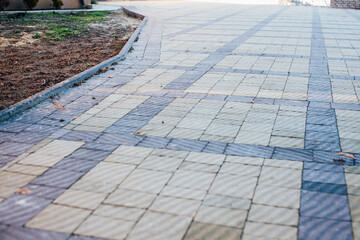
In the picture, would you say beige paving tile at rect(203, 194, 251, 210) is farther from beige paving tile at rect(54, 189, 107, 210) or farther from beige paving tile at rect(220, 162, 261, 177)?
beige paving tile at rect(54, 189, 107, 210)

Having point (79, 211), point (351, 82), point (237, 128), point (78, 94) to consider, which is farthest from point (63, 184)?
point (351, 82)

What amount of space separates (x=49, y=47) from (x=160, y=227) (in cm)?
799

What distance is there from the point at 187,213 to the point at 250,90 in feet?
11.5

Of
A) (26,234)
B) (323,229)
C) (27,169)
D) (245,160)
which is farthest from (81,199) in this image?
(323,229)

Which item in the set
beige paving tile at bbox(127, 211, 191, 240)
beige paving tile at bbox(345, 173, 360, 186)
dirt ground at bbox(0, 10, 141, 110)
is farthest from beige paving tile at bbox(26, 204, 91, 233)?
dirt ground at bbox(0, 10, 141, 110)

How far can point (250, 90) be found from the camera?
6035 mm

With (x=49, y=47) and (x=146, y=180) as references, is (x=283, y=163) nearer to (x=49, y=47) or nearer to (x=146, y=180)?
(x=146, y=180)

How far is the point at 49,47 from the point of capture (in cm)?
957

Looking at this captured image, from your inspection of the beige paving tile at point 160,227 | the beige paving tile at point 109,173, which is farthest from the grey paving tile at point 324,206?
the beige paving tile at point 109,173

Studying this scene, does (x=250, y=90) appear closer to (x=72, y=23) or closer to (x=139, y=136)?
(x=139, y=136)

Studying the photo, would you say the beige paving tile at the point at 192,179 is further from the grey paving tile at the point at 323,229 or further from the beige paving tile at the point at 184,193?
the grey paving tile at the point at 323,229

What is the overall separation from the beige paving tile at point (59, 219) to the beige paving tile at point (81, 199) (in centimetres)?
6

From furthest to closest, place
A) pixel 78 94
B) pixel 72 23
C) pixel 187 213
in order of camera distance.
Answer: pixel 72 23, pixel 78 94, pixel 187 213

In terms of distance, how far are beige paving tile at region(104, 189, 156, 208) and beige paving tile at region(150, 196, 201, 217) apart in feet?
0.25
